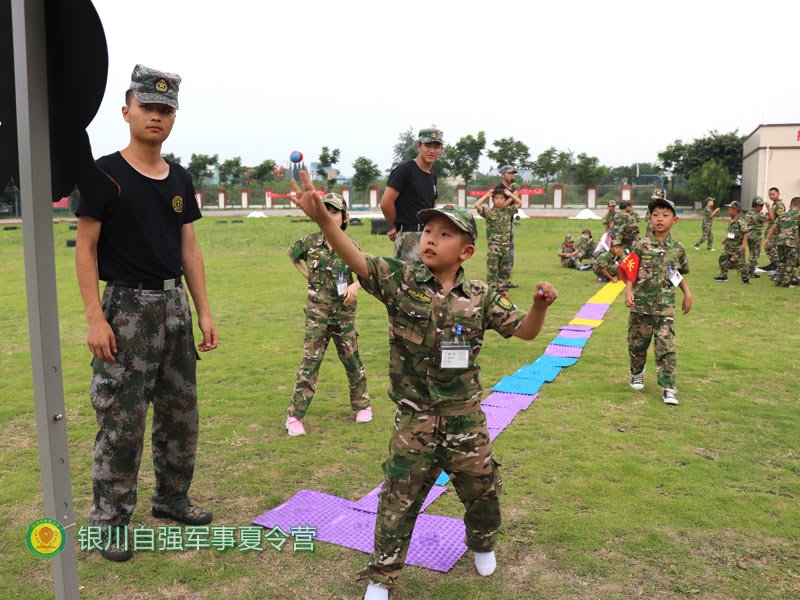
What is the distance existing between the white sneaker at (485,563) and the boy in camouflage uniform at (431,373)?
0.42 meters

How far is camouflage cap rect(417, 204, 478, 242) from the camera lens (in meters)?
3.15

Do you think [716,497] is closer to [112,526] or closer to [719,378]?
[719,378]

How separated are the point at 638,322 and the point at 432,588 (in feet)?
13.8

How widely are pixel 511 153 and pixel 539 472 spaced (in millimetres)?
62512

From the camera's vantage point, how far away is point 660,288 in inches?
253

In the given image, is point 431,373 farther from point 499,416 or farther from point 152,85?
point 499,416

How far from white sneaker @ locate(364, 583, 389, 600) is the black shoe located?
133 centimetres

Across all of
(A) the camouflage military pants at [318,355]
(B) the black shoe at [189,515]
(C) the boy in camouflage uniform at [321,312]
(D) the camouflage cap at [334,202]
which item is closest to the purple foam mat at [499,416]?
(A) the camouflage military pants at [318,355]

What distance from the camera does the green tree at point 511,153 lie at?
210 ft

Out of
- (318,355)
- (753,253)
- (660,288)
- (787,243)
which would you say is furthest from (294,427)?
(753,253)

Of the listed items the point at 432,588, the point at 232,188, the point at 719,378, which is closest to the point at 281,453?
the point at 432,588

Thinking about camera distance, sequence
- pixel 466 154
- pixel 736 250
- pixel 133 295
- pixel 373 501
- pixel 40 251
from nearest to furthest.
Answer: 1. pixel 40 251
2. pixel 133 295
3. pixel 373 501
4. pixel 736 250
5. pixel 466 154

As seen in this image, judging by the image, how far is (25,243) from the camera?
7.17ft

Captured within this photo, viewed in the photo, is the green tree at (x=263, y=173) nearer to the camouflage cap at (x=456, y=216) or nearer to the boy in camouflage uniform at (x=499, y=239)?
the boy in camouflage uniform at (x=499, y=239)
